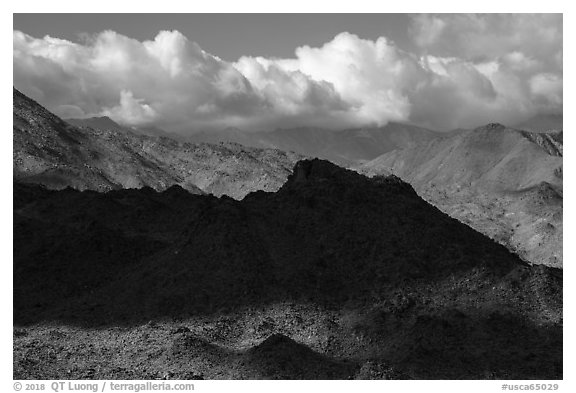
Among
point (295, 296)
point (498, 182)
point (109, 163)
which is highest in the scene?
point (498, 182)

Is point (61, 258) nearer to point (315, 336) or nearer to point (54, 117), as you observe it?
point (315, 336)

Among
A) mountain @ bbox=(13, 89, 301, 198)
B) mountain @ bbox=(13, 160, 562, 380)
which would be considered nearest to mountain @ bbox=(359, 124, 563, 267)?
mountain @ bbox=(13, 89, 301, 198)

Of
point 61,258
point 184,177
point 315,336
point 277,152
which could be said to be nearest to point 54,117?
point 184,177

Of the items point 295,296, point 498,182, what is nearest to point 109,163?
point 295,296

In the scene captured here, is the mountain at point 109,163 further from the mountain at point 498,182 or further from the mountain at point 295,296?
the mountain at point 295,296

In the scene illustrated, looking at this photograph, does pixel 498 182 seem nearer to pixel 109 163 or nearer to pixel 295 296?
pixel 109 163

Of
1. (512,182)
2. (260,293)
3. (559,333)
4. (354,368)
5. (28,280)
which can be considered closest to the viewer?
(354,368)
